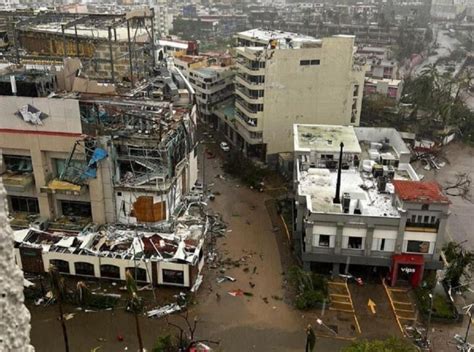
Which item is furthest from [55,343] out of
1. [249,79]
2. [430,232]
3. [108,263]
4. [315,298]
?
[249,79]

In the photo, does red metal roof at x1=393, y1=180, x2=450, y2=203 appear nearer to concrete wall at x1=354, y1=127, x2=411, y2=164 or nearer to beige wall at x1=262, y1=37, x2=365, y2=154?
concrete wall at x1=354, y1=127, x2=411, y2=164

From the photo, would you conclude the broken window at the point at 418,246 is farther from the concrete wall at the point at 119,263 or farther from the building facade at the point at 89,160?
the building facade at the point at 89,160

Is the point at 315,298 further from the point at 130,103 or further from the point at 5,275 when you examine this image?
the point at 5,275

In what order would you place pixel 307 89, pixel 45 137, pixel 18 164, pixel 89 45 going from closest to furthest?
pixel 45 137 → pixel 18 164 → pixel 89 45 → pixel 307 89

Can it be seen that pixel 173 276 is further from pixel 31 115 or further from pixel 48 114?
pixel 31 115

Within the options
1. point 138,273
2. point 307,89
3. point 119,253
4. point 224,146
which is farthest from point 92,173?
point 224,146

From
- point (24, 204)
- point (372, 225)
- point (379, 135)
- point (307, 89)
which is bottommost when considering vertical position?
point (24, 204)
